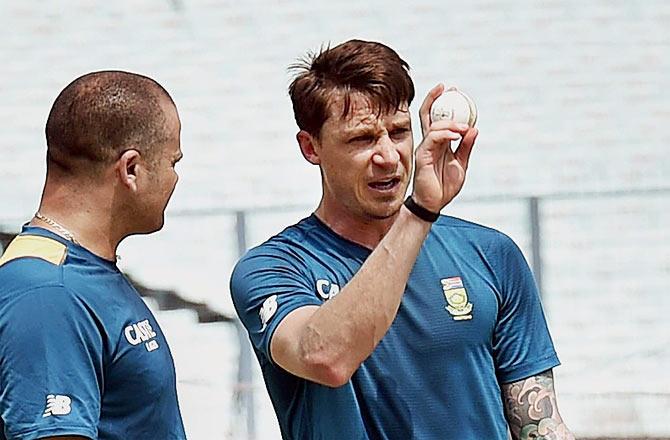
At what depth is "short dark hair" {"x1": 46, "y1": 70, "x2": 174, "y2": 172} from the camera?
1870 millimetres

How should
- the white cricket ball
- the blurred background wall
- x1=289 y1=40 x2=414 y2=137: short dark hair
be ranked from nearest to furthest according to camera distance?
the white cricket ball → x1=289 y1=40 x2=414 y2=137: short dark hair → the blurred background wall

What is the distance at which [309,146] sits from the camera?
2166 mm

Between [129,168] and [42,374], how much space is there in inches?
13.9

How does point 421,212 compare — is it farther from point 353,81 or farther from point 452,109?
point 353,81

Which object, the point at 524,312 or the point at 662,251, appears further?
the point at 662,251

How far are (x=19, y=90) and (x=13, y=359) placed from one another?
146 inches

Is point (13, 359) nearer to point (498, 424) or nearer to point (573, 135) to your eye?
point (498, 424)

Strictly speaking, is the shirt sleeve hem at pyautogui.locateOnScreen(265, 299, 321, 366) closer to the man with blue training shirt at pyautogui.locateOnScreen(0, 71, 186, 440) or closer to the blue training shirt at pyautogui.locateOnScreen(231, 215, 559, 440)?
the blue training shirt at pyautogui.locateOnScreen(231, 215, 559, 440)

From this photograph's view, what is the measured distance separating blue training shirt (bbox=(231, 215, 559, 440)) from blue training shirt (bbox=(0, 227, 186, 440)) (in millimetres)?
198

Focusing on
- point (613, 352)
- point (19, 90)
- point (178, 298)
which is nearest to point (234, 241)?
point (178, 298)

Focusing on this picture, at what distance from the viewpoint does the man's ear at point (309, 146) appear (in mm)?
2148

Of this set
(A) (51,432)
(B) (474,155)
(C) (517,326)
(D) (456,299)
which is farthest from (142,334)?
(B) (474,155)

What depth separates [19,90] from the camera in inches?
207

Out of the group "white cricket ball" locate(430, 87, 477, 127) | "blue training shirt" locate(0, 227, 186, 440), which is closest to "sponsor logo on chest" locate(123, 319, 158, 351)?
"blue training shirt" locate(0, 227, 186, 440)
